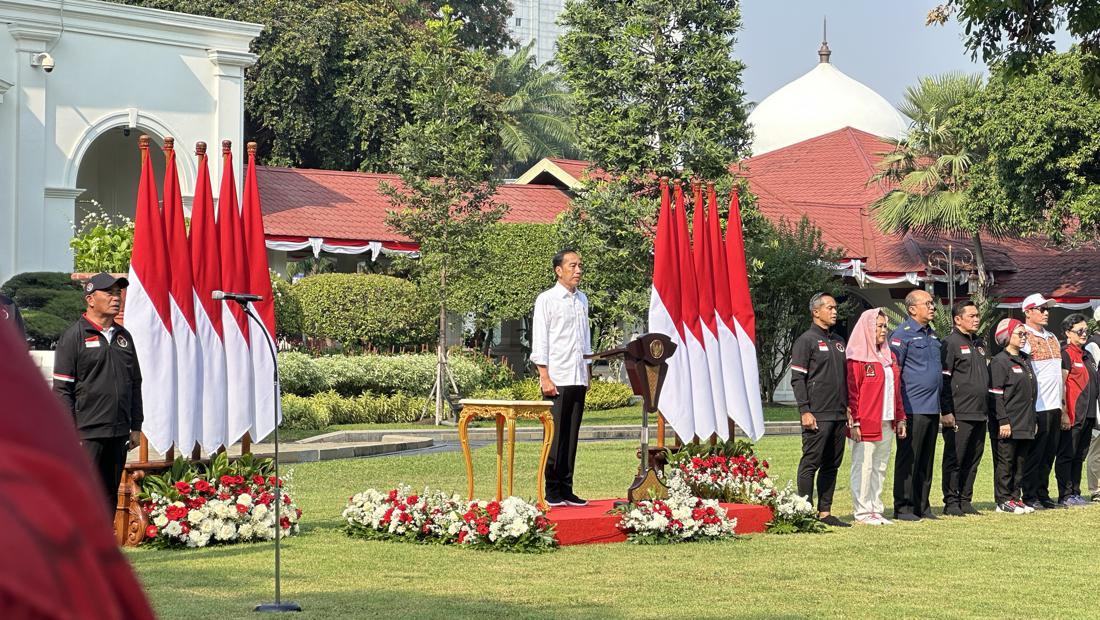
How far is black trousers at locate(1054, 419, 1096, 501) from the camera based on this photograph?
1522 centimetres

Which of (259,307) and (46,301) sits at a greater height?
(46,301)

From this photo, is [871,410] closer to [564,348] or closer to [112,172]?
Result: [564,348]

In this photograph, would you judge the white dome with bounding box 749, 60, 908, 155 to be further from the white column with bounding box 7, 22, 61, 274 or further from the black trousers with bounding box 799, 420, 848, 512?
the black trousers with bounding box 799, 420, 848, 512

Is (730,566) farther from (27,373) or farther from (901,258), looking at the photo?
(901,258)

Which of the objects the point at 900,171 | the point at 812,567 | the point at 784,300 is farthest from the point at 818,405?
the point at 900,171

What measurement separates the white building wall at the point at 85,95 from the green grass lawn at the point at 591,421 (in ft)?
22.5

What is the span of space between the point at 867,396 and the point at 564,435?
2.95m

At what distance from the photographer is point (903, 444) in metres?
13.2

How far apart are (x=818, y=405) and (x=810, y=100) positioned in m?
41.3

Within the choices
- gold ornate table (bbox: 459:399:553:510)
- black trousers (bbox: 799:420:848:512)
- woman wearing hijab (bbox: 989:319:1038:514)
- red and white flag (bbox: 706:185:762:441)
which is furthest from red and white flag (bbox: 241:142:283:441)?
woman wearing hijab (bbox: 989:319:1038:514)

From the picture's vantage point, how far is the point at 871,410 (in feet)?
41.1

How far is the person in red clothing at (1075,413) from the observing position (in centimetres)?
1514

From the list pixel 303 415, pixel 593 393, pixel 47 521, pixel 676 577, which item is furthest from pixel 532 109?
pixel 47 521

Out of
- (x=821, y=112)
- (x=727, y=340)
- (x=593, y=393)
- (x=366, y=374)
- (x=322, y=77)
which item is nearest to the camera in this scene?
(x=727, y=340)
